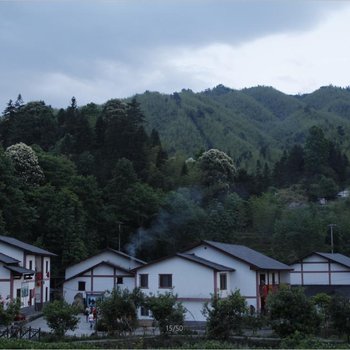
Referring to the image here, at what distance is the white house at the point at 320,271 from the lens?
2023 inches

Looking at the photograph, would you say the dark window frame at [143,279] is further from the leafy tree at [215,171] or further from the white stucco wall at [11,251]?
the leafy tree at [215,171]

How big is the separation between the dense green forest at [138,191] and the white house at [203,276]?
59.6 ft

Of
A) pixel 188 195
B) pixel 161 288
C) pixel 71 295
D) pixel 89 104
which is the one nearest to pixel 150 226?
pixel 188 195

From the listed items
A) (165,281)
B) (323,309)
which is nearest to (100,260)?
(165,281)

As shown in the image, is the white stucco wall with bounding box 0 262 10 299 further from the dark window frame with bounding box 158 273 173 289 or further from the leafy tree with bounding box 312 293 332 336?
the leafy tree with bounding box 312 293 332 336

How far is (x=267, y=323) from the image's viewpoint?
29.0m

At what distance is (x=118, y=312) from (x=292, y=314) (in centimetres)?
793

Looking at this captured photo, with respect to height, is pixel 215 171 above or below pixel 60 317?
above

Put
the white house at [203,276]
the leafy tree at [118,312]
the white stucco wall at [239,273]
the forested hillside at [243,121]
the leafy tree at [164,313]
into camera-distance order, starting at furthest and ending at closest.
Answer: the forested hillside at [243,121], the white stucco wall at [239,273], the white house at [203,276], the leafy tree at [118,312], the leafy tree at [164,313]

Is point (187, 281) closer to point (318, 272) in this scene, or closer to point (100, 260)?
point (100, 260)

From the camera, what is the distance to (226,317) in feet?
92.1

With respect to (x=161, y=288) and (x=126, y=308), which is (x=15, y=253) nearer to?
(x=161, y=288)

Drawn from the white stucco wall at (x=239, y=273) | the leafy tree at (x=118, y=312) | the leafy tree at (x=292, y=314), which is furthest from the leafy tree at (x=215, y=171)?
the leafy tree at (x=292, y=314)

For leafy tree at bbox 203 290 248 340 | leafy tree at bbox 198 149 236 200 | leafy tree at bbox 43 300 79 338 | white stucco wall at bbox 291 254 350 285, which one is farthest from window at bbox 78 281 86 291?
leafy tree at bbox 198 149 236 200
